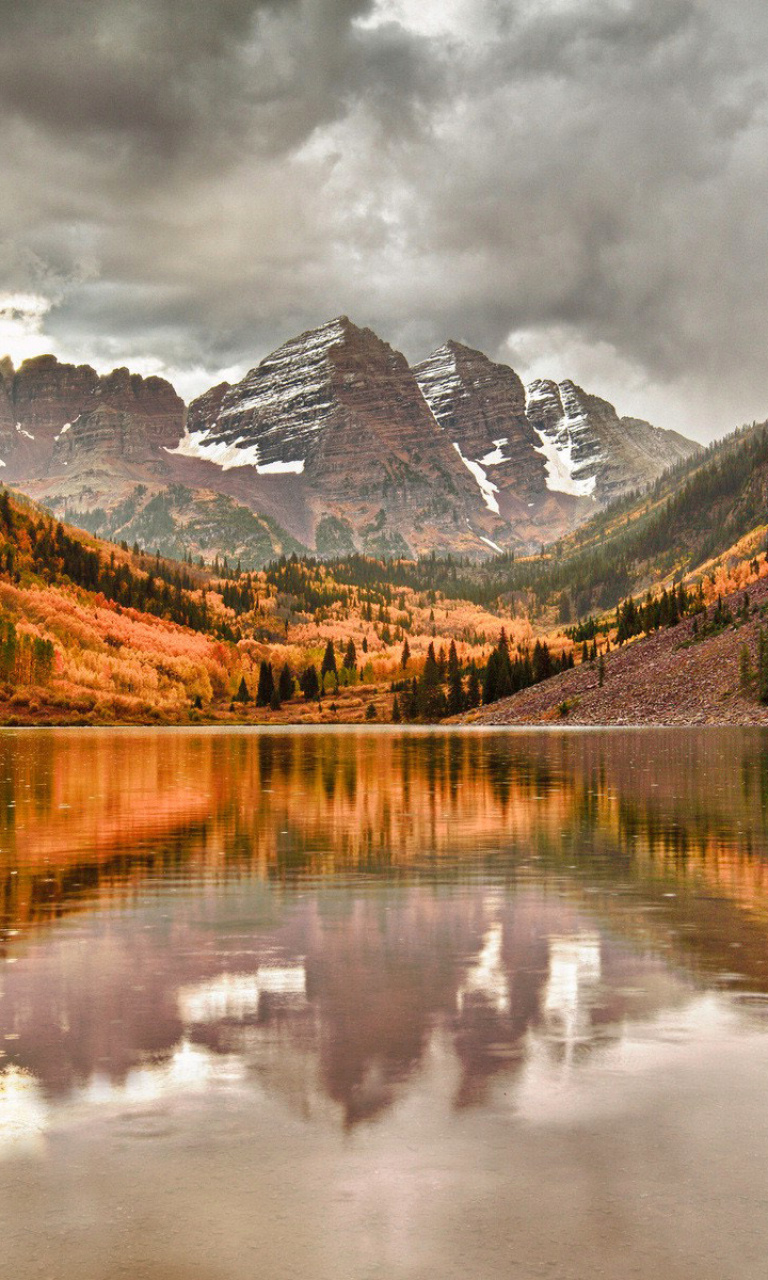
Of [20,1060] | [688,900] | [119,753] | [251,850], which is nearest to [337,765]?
[119,753]

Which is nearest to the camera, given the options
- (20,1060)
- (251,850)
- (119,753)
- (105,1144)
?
(105,1144)

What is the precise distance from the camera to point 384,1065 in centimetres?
1304

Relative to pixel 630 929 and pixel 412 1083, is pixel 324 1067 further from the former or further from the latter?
pixel 630 929

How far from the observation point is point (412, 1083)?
1240 centimetres

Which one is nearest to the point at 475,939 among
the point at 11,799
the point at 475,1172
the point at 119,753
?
the point at 475,1172

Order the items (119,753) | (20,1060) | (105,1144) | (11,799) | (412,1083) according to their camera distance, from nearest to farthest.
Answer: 1. (105,1144)
2. (412,1083)
3. (20,1060)
4. (11,799)
5. (119,753)

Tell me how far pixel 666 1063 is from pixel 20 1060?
7.79 meters

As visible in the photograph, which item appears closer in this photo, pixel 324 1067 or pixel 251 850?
pixel 324 1067

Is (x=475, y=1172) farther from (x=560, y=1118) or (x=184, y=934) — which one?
(x=184, y=934)

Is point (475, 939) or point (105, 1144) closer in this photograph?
point (105, 1144)

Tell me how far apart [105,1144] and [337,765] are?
2939 inches

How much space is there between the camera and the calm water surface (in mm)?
8992

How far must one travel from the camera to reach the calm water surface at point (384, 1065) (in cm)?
899

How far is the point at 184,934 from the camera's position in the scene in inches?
837
